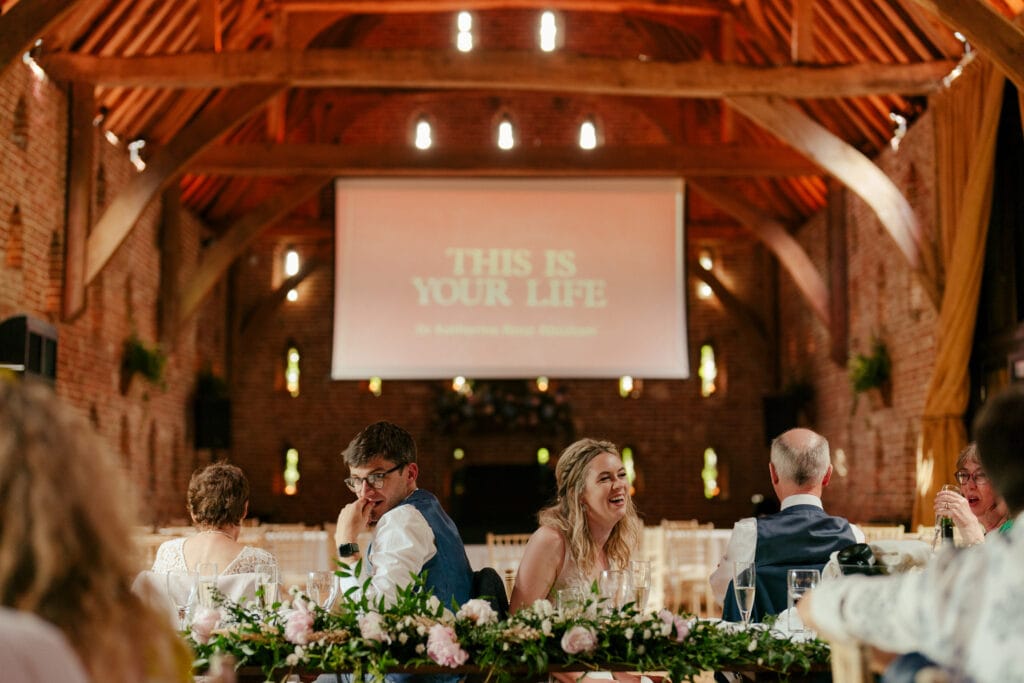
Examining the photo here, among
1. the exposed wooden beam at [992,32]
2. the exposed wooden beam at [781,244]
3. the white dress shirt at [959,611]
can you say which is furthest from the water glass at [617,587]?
the exposed wooden beam at [781,244]

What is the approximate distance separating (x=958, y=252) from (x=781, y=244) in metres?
3.38

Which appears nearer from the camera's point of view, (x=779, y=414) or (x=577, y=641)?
(x=577, y=641)

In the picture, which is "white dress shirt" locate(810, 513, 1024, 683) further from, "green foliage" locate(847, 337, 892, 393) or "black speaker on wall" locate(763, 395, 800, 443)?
"black speaker on wall" locate(763, 395, 800, 443)

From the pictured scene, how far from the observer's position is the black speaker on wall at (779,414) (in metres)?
13.3

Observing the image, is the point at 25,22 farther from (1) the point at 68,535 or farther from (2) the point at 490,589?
(1) the point at 68,535

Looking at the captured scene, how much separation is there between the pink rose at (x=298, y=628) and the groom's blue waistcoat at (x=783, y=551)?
1.31m

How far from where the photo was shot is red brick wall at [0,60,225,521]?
Answer: 27.7 feet

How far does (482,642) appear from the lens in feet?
8.39

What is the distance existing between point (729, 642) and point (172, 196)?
10.9 meters

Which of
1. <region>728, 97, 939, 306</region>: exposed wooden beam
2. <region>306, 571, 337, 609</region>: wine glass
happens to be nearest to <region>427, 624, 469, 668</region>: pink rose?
<region>306, 571, 337, 609</region>: wine glass

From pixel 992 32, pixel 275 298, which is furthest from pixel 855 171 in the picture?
pixel 275 298

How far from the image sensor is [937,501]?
10.9 feet

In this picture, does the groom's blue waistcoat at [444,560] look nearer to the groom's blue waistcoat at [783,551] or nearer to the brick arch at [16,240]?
the groom's blue waistcoat at [783,551]

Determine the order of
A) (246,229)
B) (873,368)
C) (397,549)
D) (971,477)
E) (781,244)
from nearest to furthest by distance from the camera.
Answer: (397,549) < (971,477) < (873,368) < (246,229) < (781,244)
